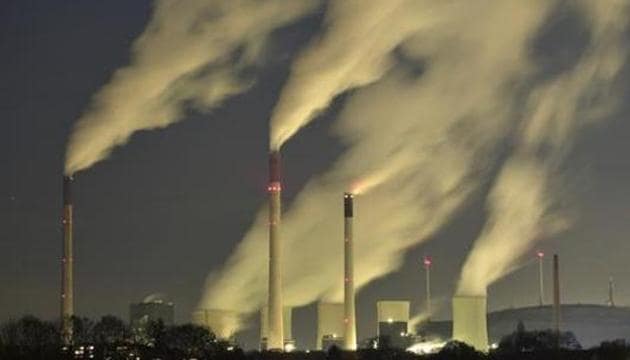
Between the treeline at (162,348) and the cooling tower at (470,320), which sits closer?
the treeline at (162,348)

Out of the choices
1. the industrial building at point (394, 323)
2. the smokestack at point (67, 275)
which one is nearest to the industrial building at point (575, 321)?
the industrial building at point (394, 323)

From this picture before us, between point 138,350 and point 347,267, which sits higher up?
point 347,267

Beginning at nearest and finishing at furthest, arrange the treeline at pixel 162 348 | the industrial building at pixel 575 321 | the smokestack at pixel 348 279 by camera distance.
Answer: the treeline at pixel 162 348 < the smokestack at pixel 348 279 < the industrial building at pixel 575 321

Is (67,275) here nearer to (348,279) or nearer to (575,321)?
(348,279)

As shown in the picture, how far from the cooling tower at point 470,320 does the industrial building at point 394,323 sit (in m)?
12.5

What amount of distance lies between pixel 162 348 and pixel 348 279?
14.2 meters

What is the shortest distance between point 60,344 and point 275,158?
56.1ft

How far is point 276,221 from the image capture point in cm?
7825

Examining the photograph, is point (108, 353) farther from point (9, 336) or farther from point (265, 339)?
point (265, 339)

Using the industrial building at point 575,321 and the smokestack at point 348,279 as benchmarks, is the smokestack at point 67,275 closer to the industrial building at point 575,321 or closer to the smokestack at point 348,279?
the smokestack at point 348,279

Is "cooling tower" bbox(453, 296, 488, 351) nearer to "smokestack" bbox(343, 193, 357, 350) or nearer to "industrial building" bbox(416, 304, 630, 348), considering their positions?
"smokestack" bbox(343, 193, 357, 350)

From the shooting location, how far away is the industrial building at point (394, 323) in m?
107

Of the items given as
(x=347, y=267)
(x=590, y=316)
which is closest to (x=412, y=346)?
(x=347, y=267)

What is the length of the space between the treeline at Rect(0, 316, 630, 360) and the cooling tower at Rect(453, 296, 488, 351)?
1961 mm
